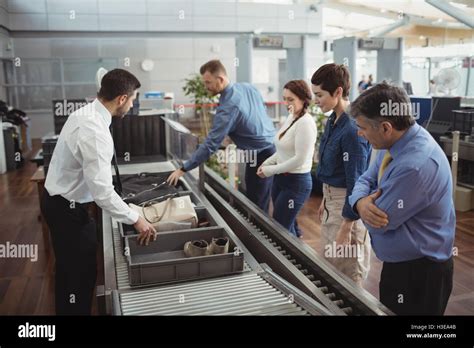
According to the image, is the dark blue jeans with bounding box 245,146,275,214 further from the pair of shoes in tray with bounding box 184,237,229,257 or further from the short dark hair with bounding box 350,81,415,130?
the short dark hair with bounding box 350,81,415,130

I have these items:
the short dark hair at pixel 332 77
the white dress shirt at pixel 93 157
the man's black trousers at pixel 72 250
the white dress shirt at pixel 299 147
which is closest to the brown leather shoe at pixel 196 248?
the white dress shirt at pixel 93 157

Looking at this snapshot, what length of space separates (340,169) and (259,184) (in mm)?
1373

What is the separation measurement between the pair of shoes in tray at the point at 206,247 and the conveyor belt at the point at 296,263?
257 mm

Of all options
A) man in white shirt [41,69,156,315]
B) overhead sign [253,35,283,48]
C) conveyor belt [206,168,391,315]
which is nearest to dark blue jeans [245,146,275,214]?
conveyor belt [206,168,391,315]

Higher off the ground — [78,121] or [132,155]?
[78,121]

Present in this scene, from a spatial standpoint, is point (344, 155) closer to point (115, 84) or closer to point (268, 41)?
point (115, 84)

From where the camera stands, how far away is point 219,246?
5.85 ft

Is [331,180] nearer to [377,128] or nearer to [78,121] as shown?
[377,128]

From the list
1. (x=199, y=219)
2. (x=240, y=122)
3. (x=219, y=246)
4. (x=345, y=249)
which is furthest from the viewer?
(x=240, y=122)

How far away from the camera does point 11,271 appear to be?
3738mm

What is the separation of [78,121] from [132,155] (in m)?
2.14

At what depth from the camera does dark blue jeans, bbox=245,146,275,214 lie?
3.50 meters

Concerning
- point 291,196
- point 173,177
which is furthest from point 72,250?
Answer: point 291,196
